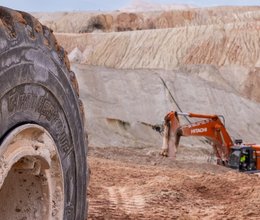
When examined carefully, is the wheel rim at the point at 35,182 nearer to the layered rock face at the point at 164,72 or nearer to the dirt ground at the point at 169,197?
the dirt ground at the point at 169,197

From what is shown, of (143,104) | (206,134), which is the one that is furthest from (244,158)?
(143,104)

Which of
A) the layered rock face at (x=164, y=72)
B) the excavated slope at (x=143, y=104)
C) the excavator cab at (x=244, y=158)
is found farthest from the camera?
the layered rock face at (x=164, y=72)

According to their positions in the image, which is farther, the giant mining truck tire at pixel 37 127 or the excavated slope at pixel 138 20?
the excavated slope at pixel 138 20

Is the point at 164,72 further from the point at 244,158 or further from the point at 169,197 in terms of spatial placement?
the point at 169,197

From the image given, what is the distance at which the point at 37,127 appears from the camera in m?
3.02

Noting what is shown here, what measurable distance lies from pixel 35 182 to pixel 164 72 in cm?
2950

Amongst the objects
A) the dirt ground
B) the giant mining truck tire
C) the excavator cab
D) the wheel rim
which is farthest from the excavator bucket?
the wheel rim

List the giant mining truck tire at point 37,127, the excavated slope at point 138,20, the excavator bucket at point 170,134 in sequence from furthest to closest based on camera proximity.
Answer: the excavated slope at point 138,20, the excavator bucket at point 170,134, the giant mining truck tire at point 37,127

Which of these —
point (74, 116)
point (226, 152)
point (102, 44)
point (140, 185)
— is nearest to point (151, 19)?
point (102, 44)

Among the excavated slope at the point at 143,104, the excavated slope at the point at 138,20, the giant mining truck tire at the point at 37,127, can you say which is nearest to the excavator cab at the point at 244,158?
the excavated slope at the point at 143,104

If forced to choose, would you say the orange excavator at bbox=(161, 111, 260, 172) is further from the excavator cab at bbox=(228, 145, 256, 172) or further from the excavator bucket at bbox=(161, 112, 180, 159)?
the excavator cab at bbox=(228, 145, 256, 172)

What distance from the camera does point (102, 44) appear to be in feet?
192

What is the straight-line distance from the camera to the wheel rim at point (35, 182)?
9.95ft

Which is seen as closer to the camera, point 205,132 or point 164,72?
point 205,132
